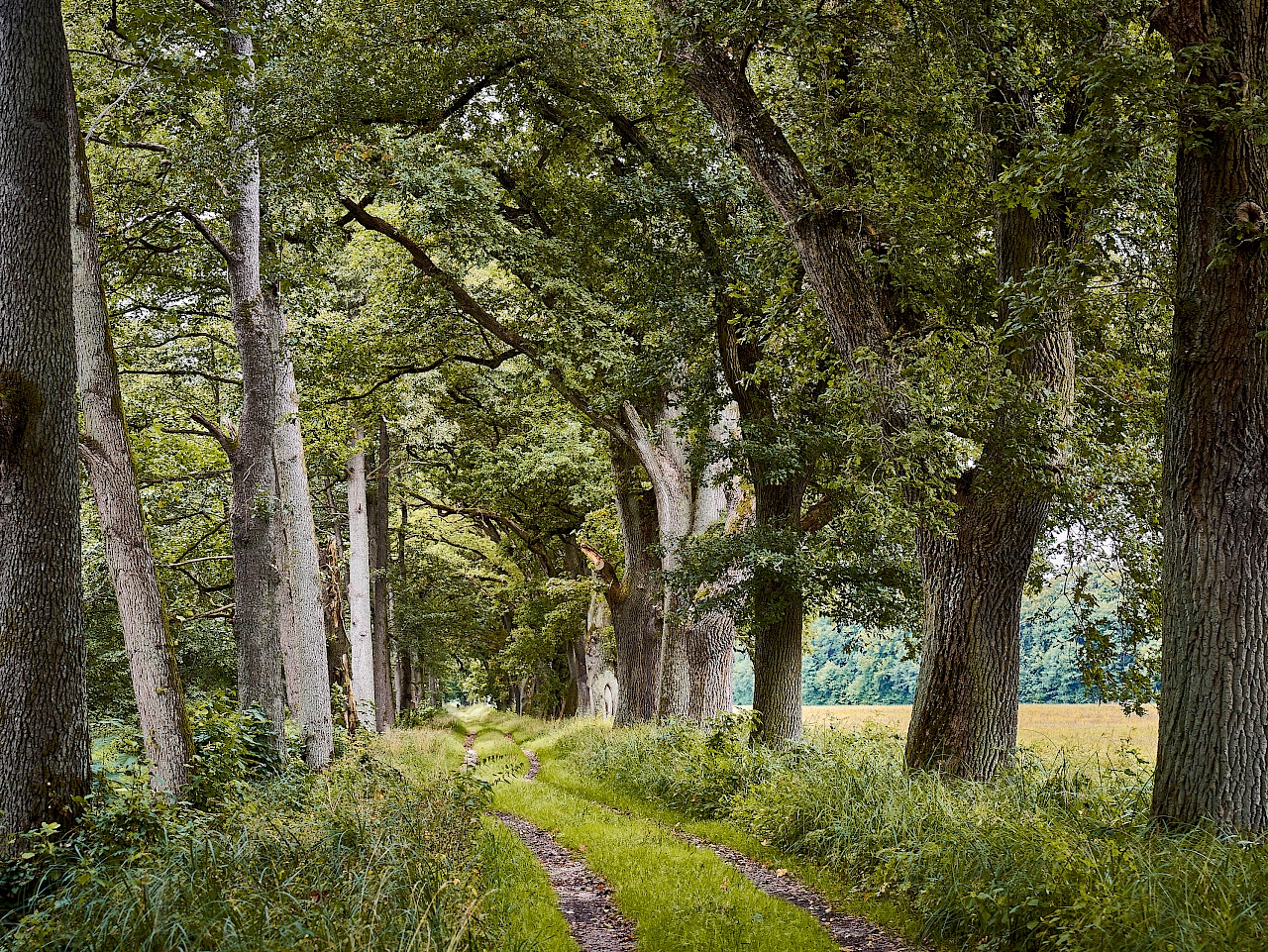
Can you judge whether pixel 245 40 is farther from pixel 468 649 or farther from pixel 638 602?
pixel 468 649

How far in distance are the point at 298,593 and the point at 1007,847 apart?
824cm

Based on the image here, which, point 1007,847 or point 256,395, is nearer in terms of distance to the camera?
point 1007,847

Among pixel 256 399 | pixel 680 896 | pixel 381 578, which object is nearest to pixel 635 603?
pixel 381 578

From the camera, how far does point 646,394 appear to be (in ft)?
43.6

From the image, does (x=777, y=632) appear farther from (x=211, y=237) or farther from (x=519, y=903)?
(x=211, y=237)

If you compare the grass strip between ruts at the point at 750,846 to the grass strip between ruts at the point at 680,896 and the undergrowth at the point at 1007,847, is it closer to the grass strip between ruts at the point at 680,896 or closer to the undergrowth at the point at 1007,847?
the undergrowth at the point at 1007,847

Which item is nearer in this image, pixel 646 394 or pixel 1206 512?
pixel 1206 512

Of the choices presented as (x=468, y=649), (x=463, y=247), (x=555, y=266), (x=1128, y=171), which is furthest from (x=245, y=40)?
(x=468, y=649)

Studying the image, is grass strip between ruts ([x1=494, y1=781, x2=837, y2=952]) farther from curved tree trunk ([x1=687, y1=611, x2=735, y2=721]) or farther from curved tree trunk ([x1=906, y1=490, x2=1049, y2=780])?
curved tree trunk ([x1=687, y1=611, x2=735, y2=721])

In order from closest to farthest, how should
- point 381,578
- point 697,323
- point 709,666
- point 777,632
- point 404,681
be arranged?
point 777,632, point 697,323, point 709,666, point 381,578, point 404,681

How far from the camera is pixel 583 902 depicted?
23.1ft

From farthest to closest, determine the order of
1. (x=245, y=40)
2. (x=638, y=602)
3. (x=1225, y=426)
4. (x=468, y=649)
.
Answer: (x=468, y=649) < (x=638, y=602) < (x=245, y=40) < (x=1225, y=426)

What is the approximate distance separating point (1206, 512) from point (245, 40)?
11.7 m

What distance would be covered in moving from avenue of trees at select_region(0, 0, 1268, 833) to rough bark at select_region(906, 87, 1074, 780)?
1.5 inches
